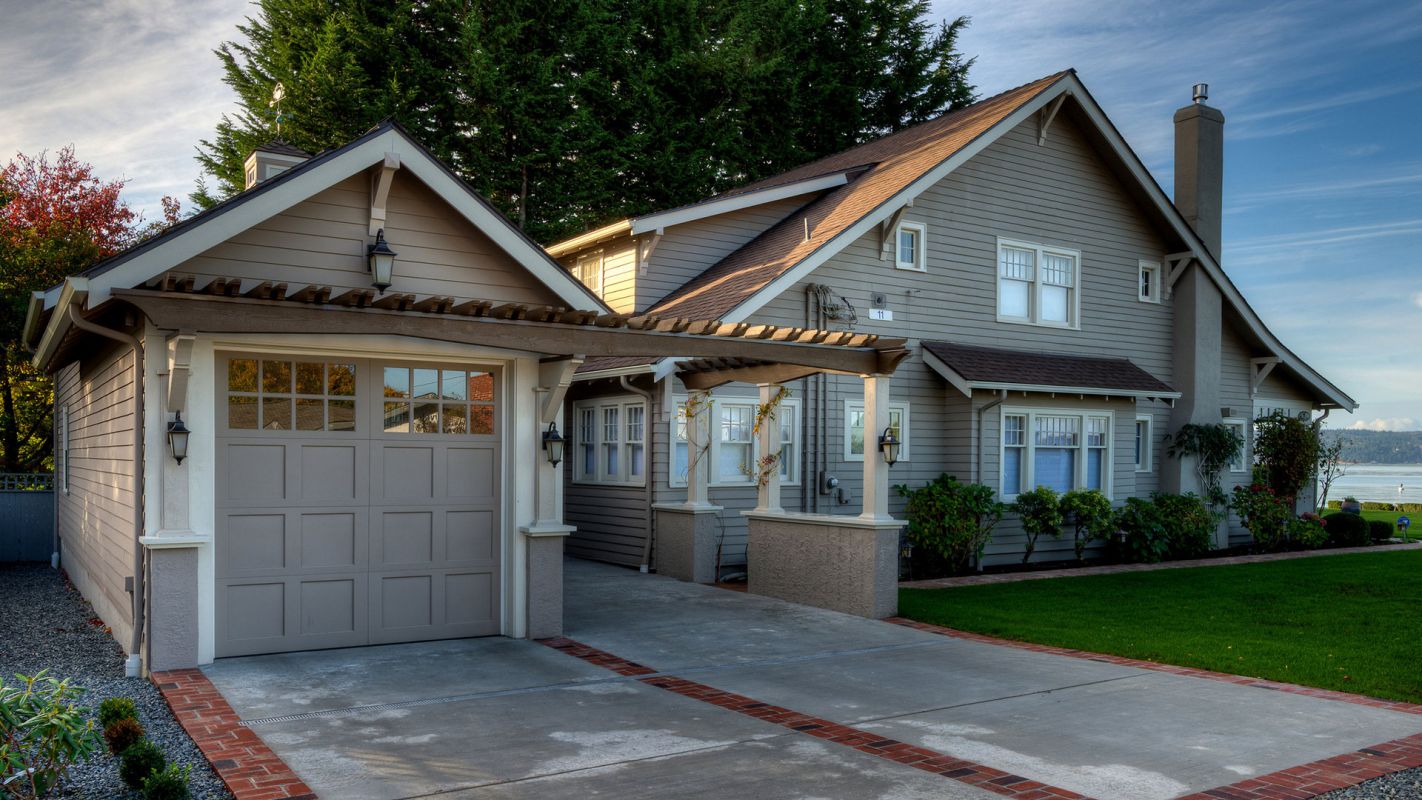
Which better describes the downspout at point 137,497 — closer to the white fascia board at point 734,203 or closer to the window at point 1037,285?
the white fascia board at point 734,203

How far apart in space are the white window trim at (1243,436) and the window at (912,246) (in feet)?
27.3

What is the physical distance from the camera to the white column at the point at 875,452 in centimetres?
1168

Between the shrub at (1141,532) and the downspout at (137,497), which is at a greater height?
the downspout at (137,497)

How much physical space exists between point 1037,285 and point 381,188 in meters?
12.4

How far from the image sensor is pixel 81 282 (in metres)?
7.57

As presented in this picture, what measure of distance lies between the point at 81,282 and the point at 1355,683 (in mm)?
10305

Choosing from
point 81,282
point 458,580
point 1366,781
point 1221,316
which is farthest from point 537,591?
point 1221,316

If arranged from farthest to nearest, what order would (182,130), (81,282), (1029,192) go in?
(182,130), (1029,192), (81,282)

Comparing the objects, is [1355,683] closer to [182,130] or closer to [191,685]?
[191,685]

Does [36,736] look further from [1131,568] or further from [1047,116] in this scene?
[1047,116]

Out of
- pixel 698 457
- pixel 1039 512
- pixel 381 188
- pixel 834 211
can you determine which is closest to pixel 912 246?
pixel 834 211

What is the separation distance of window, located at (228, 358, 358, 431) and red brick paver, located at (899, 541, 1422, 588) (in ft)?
26.6

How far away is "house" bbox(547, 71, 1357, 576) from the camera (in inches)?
604

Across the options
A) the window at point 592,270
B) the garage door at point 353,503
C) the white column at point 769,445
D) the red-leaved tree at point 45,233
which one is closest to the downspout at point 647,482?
the white column at point 769,445
